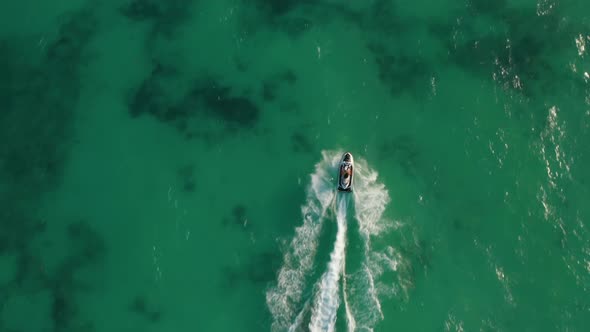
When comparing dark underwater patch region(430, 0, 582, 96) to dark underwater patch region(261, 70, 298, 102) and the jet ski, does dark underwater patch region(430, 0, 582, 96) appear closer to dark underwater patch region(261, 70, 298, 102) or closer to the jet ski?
dark underwater patch region(261, 70, 298, 102)

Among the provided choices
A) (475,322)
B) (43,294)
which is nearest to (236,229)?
(43,294)

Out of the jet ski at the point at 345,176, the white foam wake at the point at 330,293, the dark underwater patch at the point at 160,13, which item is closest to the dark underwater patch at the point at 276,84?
the jet ski at the point at 345,176

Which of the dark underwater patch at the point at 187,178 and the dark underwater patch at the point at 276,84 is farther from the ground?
the dark underwater patch at the point at 276,84

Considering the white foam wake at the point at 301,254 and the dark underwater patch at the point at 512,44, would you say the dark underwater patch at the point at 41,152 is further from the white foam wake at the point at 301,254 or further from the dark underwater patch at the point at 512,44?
the dark underwater patch at the point at 512,44

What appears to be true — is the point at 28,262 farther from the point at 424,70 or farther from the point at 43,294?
the point at 424,70

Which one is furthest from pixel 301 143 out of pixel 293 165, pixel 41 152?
pixel 41 152

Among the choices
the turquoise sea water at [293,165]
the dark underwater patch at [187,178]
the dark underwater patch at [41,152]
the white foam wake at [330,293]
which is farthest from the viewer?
the dark underwater patch at [187,178]

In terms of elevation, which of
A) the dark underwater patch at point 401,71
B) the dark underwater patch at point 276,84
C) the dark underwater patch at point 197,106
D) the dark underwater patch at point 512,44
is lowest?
the dark underwater patch at point 197,106
